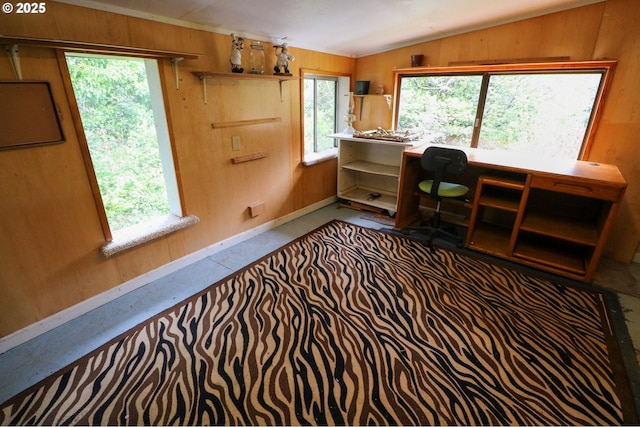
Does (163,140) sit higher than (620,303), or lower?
higher

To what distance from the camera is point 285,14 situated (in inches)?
90.9

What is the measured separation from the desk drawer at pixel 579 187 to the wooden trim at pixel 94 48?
2.81 meters

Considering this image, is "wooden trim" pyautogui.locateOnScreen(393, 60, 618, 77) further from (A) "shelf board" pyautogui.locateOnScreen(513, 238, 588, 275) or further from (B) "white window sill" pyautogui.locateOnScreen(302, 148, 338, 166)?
(A) "shelf board" pyautogui.locateOnScreen(513, 238, 588, 275)

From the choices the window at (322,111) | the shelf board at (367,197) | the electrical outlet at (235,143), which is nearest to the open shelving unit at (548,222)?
the shelf board at (367,197)

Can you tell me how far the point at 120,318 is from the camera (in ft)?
6.78

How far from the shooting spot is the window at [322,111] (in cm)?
374

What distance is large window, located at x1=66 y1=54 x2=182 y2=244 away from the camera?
2.21 meters

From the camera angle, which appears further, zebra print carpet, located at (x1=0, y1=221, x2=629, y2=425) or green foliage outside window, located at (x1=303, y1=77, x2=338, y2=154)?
green foliage outside window, located at (x1=303, y1=77, x2=338, y2=154)

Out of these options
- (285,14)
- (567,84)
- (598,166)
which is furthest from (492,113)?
(285,14)

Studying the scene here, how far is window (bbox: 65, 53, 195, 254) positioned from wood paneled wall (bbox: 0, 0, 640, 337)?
123mm

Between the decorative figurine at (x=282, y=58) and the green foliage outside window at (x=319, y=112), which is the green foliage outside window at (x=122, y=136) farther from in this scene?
the green foliage outside window at (x=319, y=112)

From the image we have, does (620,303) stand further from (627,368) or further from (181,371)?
(181,371)

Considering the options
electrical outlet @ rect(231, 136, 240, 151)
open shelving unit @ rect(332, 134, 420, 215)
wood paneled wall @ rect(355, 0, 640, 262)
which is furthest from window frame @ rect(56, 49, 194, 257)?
wood paneled wall @ rect(355, 0, 640, 262)

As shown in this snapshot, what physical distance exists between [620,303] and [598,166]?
1.12 meters
